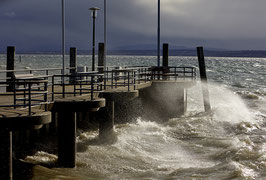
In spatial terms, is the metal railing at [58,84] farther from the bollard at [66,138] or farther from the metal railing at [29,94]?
the bollard at [66,138]

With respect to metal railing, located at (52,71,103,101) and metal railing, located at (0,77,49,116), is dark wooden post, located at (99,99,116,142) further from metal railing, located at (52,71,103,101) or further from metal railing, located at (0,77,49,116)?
metal railing, located at (0,77,49,116)

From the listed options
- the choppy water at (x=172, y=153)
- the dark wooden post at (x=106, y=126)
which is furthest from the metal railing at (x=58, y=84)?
the choppy water at (x=172, y=153)

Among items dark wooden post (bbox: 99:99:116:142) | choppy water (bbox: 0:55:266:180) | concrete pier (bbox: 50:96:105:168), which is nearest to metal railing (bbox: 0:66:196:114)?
concrete pier (bbox: 50:96:105:168)

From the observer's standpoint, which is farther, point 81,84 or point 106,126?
point 106,126

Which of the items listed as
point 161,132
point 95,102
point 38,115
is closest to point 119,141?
point 161,132

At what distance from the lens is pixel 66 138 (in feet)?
43.2

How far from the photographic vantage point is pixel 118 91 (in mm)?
16750

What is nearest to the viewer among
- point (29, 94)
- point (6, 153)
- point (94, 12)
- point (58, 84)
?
point (29, 94)

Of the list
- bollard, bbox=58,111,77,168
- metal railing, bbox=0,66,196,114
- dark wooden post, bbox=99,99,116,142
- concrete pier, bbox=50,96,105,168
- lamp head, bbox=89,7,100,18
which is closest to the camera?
metal railing, bbox=0,66,196,114

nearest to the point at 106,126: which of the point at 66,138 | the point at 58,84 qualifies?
the point at 58,84

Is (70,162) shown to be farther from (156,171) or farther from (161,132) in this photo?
(161,132)

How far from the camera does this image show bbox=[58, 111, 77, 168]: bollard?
42.7 ft

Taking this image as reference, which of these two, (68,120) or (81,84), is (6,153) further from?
(81,84)

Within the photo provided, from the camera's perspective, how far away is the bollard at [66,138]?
13023 millimetres
